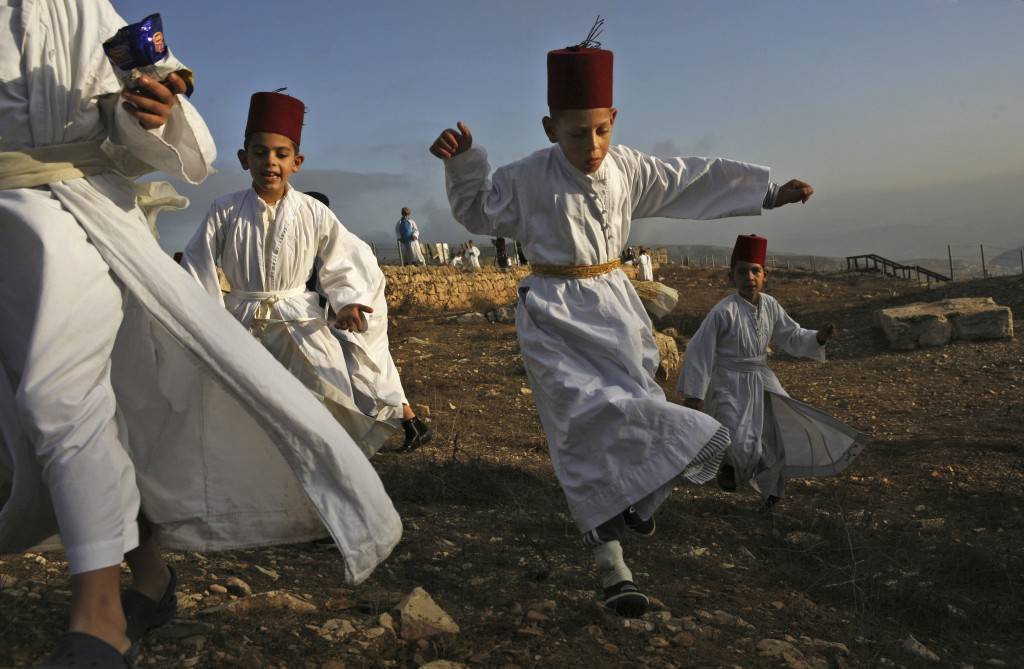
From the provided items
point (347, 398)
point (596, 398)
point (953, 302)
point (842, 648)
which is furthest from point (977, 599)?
point (953, 302)

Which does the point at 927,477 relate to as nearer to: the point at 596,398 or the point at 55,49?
the point at 596,398

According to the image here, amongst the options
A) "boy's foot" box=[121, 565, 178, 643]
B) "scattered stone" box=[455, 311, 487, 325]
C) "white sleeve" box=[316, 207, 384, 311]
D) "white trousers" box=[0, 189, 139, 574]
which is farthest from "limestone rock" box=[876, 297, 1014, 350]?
"white trousers" box=[0, 189, 139, 574]

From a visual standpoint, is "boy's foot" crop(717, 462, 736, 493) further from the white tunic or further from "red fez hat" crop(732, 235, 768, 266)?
the white tunic

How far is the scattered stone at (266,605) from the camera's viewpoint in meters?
2.92

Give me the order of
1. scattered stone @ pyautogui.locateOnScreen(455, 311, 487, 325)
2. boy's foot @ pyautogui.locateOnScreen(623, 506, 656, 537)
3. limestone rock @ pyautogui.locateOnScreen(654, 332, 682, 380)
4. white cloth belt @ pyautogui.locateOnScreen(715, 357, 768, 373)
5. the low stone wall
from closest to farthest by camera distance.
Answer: boy's foot @ pyautogui.locateOnScreen(623, 506, 656, 537) → white cloth belt @ pyautogui.locateOnScreen(715, 357, 768, 373) → limestone rock @ pyautogui.locateOnScreen(654, 332, 682, 380) → scattered stone @ pyautogui.locateOnScreen(455, 311, 487, 325) → the low stone wall

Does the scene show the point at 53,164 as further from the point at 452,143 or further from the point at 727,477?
the point at 727,477

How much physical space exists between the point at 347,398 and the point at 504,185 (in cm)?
156

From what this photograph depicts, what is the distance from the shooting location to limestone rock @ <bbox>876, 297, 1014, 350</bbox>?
11.8 m

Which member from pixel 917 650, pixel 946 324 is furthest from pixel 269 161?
pixel 946 324

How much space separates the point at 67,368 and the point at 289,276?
2.51 meters

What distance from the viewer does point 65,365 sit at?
218 centimetres

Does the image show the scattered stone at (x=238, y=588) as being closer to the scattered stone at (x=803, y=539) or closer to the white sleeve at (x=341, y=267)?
the white sleeve at (x=341, y=267)

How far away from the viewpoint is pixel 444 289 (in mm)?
18641

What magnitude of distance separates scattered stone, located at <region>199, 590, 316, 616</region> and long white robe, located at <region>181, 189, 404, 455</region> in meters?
1.65
